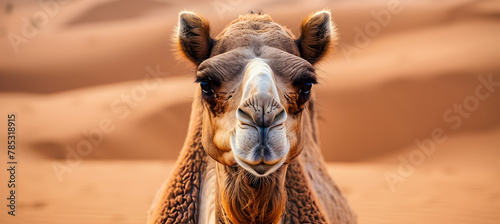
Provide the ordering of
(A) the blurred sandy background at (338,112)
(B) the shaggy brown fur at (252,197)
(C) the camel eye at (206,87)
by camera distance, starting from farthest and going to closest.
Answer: (A) the blurred sandy background at (338,112)
(C) the camel eye at (206,87)
(B) the shaggy brown fur at (252,197)

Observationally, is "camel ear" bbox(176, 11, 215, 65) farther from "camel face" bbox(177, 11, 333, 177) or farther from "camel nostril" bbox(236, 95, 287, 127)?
"camel nostril" bbox(236, 95, 287, 127)

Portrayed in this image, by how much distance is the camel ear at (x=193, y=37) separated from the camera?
321cm

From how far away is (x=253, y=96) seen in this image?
2.42 m

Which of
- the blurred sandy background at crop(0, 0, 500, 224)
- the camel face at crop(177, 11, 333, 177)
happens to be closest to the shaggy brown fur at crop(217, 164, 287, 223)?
the camel face at crop(177, 11, 333, 177)

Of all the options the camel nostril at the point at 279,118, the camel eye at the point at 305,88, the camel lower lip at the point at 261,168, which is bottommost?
the camel lower lip at the point at 261,168

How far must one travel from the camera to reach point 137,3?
99.1 ft

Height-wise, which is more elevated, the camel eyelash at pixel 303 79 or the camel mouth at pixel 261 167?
the camel eyelash at pixel 303 79

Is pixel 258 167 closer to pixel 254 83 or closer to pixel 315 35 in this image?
pixel 254 83

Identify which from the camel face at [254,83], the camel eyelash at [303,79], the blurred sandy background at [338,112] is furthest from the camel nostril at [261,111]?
the blurred sandy background at [338,112]

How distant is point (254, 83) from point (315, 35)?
1.00 meters

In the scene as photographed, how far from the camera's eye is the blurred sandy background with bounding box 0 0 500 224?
1144 centimetres

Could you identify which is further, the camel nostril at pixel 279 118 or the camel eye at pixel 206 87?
the camel eye at pixel 206 87

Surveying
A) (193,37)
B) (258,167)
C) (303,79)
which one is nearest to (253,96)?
(258,167)

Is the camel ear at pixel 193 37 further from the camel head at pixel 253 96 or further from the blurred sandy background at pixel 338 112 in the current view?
the blurred sandy background at pixel 338 112
